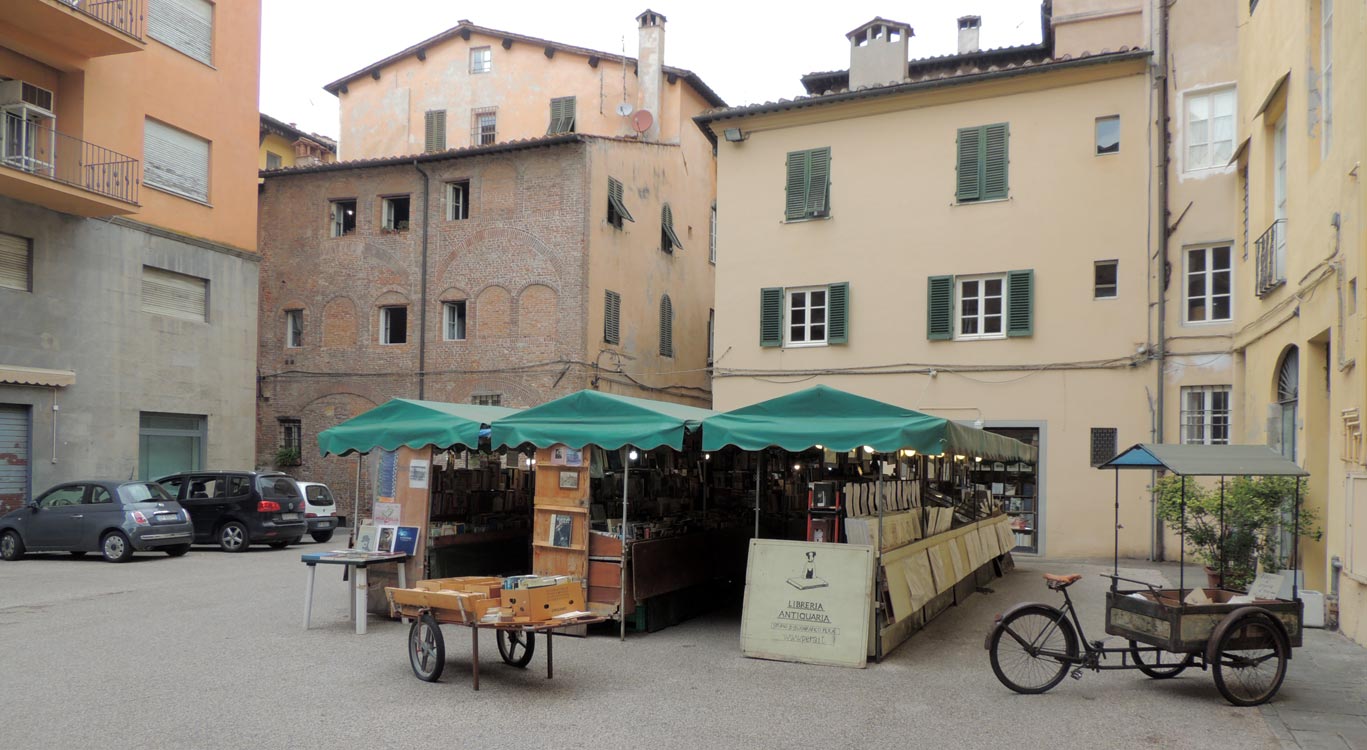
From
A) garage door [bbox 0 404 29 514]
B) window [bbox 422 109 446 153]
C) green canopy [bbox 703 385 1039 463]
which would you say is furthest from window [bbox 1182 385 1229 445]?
window [bbox 422 109 446 153]

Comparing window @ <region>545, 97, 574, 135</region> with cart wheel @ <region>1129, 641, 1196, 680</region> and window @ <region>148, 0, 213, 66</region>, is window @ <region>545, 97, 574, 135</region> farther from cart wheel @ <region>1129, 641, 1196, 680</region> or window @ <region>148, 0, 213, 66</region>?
cart wheel @ <region>1129, 641, 1196, 680</region>

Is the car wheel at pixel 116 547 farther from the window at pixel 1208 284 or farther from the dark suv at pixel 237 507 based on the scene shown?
the window at pixel 1208 284

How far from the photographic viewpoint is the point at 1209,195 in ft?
61.4

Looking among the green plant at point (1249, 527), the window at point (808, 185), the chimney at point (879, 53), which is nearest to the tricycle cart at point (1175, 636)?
the green plant at point (1249, 527)

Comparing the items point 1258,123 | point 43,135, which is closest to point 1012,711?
point 1258,123

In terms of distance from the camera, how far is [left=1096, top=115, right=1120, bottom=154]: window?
64.6ft

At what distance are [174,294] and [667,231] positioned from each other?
510 inches

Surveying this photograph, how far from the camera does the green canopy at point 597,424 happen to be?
34.1ft

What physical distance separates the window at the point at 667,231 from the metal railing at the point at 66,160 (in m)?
13.4

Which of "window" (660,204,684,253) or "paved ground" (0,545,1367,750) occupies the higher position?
"window" (660,204,684,253)

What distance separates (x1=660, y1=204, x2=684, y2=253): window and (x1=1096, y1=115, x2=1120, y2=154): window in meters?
13.2

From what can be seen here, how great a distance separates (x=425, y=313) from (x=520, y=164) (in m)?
4.62

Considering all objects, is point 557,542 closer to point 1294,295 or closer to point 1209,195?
point 1294,295

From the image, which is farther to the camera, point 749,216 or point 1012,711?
point 749,216
